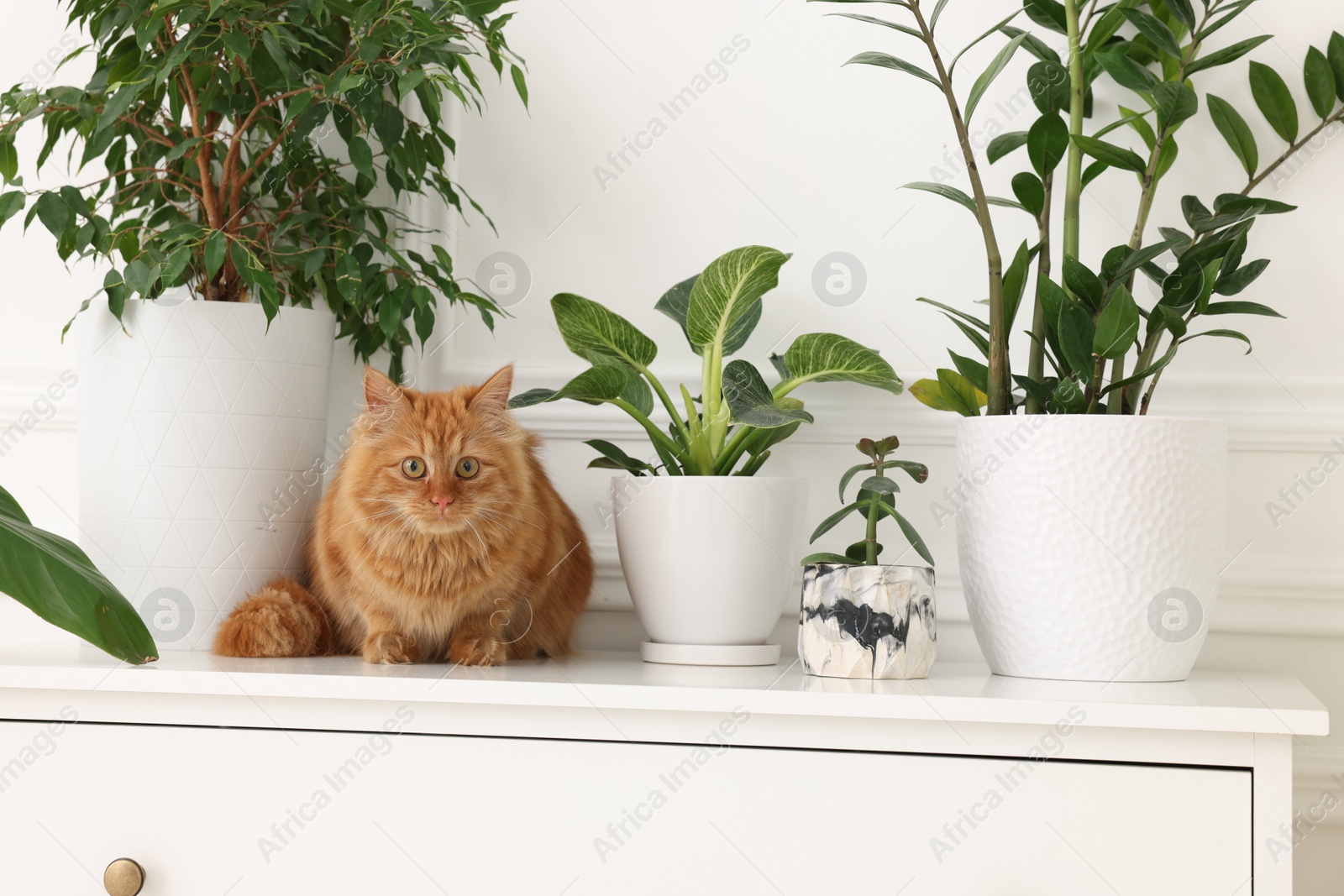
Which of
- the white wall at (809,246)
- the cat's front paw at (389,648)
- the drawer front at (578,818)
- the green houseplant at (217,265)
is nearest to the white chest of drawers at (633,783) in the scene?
the drawer front at (578,818)

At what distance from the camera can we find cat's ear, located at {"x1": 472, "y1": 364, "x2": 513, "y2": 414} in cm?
105

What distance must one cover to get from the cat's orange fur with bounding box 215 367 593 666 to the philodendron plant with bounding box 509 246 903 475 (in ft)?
0.27

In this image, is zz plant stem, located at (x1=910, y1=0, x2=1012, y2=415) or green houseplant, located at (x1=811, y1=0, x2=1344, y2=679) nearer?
green houseplant, located at (x1=811, y1=0, x2=1344, y2=679)

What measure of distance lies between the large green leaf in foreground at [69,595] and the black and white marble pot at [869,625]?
60 centimetres

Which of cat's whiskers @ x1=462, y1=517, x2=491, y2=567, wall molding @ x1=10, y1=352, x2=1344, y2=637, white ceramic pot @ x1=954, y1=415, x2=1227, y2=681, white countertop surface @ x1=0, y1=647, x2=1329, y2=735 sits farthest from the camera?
wall molding @ x1=10, y1=352, x2=1344, y2=637

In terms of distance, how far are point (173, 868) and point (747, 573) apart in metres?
0.60

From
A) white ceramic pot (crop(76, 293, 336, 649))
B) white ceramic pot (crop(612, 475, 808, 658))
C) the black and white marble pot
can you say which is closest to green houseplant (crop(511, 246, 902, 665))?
white ceramic pot (crop(612, 475, 808, 658))

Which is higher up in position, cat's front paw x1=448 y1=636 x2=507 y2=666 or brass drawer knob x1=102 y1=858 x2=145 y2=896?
cat's front paw x1=448 y1=636 x2=507 y2=666

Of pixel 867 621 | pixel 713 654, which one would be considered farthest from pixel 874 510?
pixel 713 654

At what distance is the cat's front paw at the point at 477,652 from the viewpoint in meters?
0.98

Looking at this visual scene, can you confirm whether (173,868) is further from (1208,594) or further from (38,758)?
(1208,594)

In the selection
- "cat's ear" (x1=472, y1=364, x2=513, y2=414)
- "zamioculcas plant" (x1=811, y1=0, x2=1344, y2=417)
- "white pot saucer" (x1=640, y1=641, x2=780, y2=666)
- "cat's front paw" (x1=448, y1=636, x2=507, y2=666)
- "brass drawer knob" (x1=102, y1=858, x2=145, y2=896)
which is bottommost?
"brass drawer knob" (x1=102, y1=858, x2=145, y2=896)

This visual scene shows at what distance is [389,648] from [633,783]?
0.32 meters

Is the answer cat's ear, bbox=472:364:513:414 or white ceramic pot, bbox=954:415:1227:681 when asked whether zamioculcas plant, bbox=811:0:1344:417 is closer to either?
white ceramic pot, bbox=954:415:1227:681
